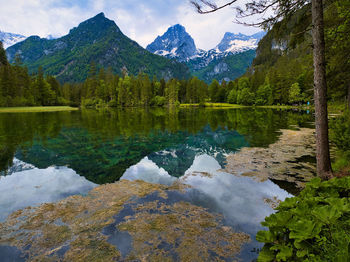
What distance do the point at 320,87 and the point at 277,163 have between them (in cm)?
531

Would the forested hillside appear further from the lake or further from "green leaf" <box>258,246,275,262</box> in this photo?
"green leaf" <box>258,246,275,262</box>

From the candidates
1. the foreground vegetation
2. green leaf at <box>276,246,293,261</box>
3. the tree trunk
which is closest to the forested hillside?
the tree trunk

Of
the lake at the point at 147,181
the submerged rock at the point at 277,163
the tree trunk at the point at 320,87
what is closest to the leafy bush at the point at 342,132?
the submerged rock at the point at 277,163

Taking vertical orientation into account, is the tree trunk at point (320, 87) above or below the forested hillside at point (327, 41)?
below

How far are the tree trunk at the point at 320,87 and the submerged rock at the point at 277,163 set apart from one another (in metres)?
1.30

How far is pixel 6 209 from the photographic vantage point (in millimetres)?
6316

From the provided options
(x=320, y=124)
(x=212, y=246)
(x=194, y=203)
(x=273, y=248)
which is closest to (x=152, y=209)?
(x=194, y=203)

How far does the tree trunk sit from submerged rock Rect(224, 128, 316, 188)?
1297mm

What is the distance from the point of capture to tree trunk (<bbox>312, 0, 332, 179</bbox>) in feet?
21.7

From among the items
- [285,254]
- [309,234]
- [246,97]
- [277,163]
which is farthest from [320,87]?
[246,97]

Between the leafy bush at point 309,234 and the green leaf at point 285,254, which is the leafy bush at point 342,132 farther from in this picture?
the green leaf at point 285,254

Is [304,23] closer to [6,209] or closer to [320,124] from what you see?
[320,124]

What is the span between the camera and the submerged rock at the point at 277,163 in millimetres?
8930

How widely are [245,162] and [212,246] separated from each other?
7.48 meters
